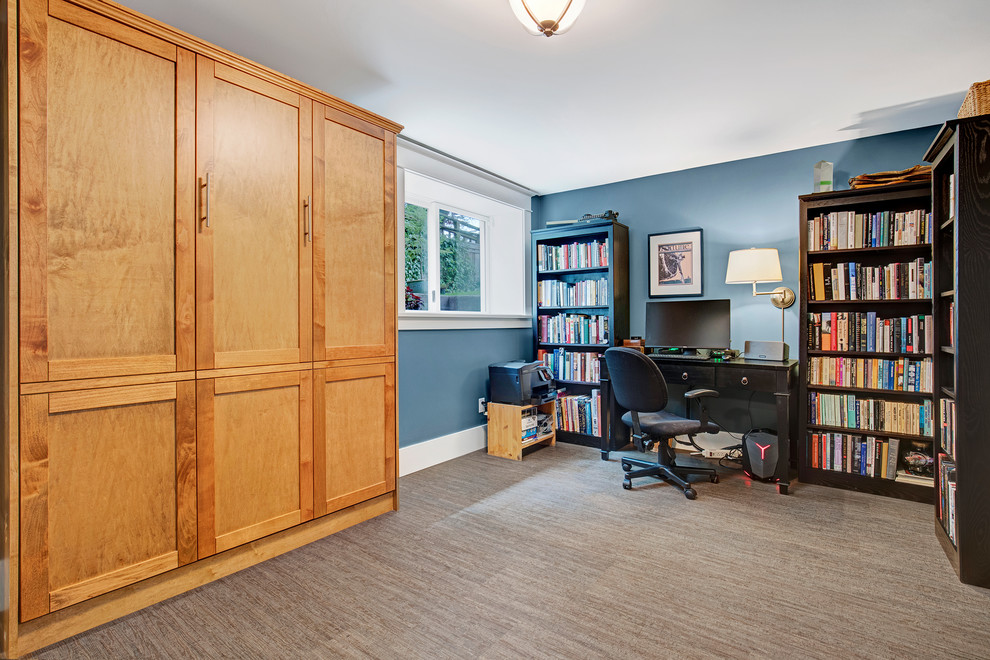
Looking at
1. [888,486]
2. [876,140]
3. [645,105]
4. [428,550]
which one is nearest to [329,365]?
[428,550]

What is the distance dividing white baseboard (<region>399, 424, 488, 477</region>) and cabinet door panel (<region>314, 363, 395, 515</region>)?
745 millimetres

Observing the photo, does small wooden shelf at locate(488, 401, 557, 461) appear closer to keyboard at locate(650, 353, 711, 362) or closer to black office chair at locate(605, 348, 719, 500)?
black office chair at locate(605, 348, 719, 500)

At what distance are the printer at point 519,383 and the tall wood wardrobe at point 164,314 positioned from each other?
159 cm

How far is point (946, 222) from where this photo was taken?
2434mm

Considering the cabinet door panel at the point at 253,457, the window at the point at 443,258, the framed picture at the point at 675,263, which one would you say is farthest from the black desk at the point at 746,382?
the cabinet door panel at the point at 253,457

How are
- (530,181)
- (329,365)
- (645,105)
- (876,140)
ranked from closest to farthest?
(329,365) → (645,105) → (876,140) → (530,181)

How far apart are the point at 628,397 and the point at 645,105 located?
71.8 inches

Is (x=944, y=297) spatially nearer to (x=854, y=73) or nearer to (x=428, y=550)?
(x=854, y=73)

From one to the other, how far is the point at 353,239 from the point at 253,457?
1.18 meters

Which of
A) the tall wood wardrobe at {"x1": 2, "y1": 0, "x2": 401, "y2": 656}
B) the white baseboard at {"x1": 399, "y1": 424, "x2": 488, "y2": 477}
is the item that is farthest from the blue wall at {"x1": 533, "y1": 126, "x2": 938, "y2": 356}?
the tall wood wardrobe at {"x1": 2, "y1": 0, "x2": 401, "y2": 656}

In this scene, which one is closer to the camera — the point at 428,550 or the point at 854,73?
the point at 428,550

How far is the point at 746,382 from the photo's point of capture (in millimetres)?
3424

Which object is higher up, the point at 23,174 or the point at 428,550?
the point at 23,174

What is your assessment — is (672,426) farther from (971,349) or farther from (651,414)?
(971,349)
